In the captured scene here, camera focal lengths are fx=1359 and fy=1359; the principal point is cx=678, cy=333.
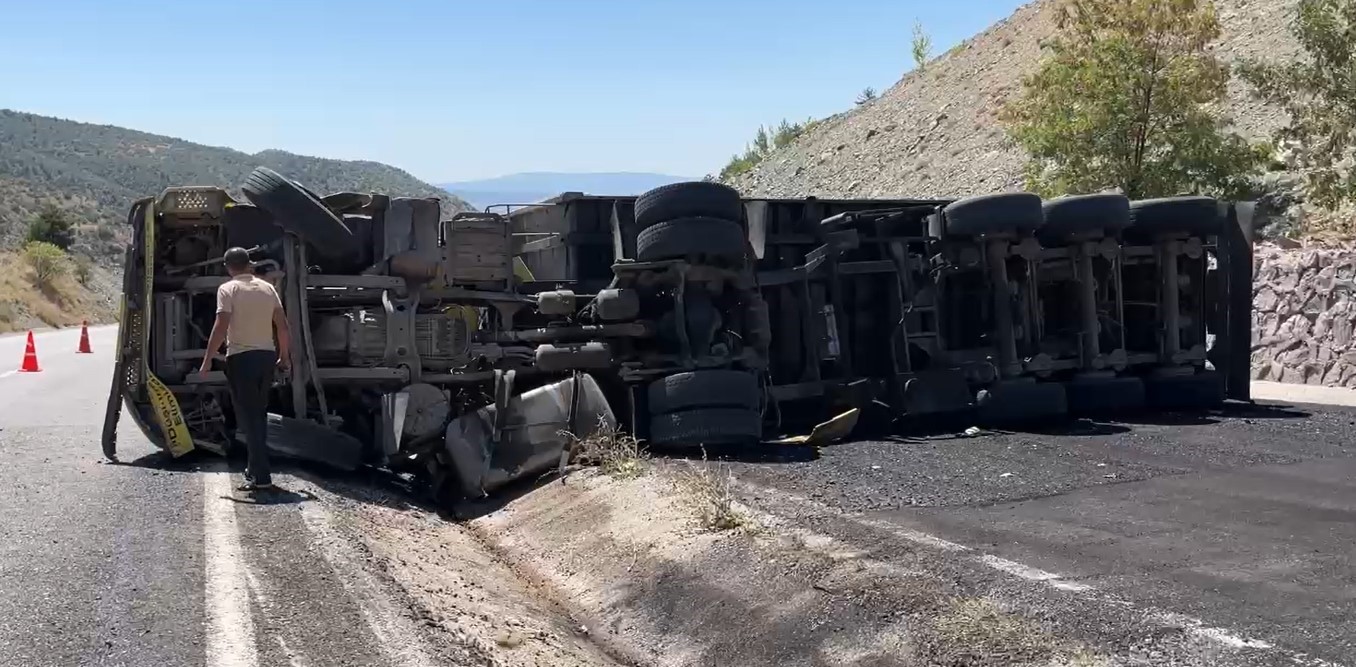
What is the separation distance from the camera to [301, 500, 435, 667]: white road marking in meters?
5.62

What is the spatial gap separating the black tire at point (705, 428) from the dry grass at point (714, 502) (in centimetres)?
171

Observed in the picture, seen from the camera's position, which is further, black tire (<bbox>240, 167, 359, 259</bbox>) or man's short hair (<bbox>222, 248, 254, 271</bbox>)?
black tire (<bbox>240, 167, 359, 259</bbox>)

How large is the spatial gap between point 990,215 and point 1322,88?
1181 centimetres

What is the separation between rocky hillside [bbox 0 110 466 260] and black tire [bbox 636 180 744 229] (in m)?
67.6

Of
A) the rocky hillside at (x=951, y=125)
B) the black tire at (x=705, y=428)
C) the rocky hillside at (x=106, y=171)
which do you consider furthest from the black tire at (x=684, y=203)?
the rocky hillside at (x=106, y=171)

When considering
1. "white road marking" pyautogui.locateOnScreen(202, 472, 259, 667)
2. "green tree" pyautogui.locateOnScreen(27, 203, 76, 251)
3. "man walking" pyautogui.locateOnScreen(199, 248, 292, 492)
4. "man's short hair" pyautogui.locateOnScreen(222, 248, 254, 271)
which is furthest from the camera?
"green tree" pyautogui.locateOnScreen(27, 203, 76, 251)

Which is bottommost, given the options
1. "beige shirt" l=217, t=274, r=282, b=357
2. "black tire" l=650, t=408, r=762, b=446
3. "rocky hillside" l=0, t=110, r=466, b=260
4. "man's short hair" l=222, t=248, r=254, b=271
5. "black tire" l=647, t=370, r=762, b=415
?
"black tire" l=650, t=408, r=762, b=446

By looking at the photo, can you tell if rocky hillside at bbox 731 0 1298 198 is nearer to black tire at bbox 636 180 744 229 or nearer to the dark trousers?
black tire at bbox 636 180 744 229

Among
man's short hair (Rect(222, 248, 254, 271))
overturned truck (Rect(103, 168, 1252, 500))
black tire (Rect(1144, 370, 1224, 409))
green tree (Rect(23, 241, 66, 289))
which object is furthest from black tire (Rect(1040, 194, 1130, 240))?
green tree (Rect(23, 241, 66, 289))

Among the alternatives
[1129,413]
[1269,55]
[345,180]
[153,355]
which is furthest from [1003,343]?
[345,180]

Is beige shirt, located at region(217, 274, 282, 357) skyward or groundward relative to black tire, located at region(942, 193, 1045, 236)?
groundward

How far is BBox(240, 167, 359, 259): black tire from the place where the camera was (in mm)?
10602

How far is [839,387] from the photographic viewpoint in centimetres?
1239

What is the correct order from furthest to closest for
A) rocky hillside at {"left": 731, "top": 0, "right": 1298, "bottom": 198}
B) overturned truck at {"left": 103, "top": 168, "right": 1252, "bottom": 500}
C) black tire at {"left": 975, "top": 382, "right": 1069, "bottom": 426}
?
rocky hillside at {"left": 731, "top": 0, "right": 1298, "bottom": 198}
black tire at {"left": 975, "top": 382, "right": 1069, "bottom": 426}
overturned truck at {"left": 103, "top": 168, "right": 1252, "bottom": 500}
